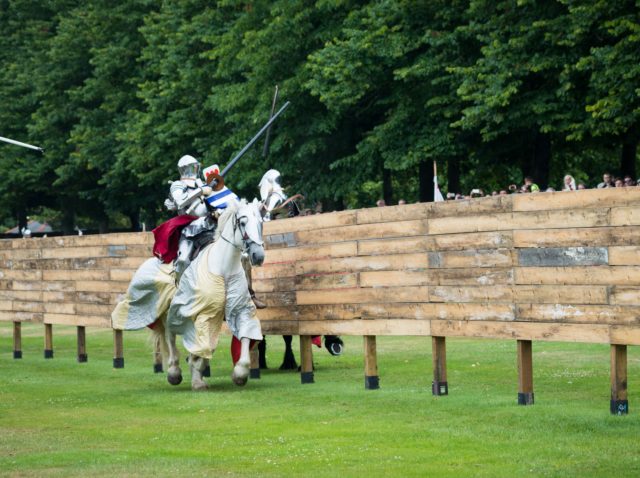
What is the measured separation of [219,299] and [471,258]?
159 inches

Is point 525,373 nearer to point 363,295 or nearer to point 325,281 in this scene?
point 363,295

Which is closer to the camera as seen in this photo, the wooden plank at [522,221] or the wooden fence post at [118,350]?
the wooden plank at [522,221]

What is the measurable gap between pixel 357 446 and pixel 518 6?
20.3 m

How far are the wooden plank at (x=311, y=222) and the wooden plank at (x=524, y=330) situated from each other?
6.78 ft

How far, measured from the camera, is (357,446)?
41.9ft

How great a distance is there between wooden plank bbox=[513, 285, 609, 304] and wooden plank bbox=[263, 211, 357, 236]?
10.8 feet

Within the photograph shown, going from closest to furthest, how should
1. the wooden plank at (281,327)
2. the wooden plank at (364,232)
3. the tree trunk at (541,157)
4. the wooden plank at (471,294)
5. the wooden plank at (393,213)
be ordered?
the wooden plank at (471,294) < the wooden plank at (393,213) < the wooden plank at (364,232) < the wooden plank at (281,327) < the tree trunk at (541,157)

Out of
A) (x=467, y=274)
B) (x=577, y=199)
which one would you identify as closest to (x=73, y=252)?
(x=467, y=274)

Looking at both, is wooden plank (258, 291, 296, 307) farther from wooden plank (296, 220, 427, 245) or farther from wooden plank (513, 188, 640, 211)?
wooden plank (513, 188, 640, 211)

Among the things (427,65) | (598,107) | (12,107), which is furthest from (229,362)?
(12,107)

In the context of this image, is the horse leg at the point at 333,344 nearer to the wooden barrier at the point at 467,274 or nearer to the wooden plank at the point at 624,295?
the wooden barrier at the point at 467,274

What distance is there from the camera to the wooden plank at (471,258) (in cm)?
1514

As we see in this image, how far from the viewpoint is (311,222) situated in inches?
733

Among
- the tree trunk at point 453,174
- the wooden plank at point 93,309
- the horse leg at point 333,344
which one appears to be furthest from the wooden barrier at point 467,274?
the tree trunk at point 453,174
